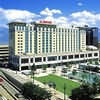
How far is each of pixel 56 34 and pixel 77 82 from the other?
35.8 meters

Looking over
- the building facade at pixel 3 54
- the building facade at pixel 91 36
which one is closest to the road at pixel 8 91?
the building facade at pixel 3 54

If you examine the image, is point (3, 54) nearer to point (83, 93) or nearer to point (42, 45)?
point (42, 45)

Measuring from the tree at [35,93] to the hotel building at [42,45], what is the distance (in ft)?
103

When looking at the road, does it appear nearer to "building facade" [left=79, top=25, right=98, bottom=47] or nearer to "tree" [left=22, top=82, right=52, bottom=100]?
"tree" [left=22, top=82, right=52, bottom=100]

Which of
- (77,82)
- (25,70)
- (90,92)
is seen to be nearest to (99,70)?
(77,82)

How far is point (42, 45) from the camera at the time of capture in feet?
258

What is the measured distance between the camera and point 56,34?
82938 millimetres

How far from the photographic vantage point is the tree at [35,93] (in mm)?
34350

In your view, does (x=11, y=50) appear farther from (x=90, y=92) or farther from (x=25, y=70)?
(x=90, y=92)

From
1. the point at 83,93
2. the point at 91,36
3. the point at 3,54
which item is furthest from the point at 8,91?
the point at 91,36

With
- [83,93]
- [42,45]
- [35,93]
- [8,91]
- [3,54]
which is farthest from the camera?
[3,54]

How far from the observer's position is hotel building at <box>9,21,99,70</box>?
72625 mm

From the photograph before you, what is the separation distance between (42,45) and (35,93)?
1771 inches

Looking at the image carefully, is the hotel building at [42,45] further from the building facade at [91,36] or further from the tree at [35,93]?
the tree at [35,93]
